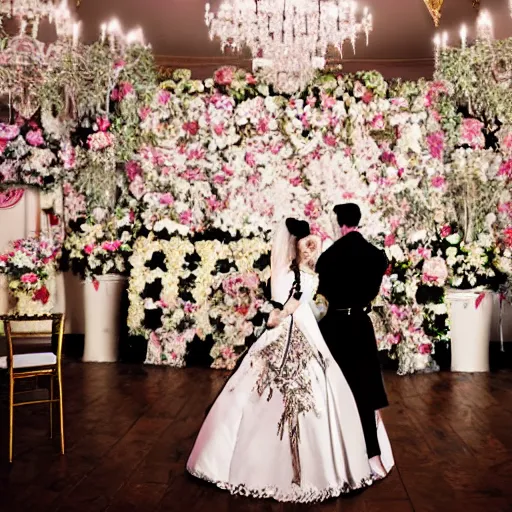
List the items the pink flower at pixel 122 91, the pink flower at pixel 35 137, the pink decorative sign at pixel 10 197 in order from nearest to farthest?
the pink flower at pixel 122 91
the pink flower at pixel 35 137
the pink decorative sign at pixel 10 197

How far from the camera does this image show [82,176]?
7746mm

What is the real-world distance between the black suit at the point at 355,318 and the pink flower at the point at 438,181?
12.0ft

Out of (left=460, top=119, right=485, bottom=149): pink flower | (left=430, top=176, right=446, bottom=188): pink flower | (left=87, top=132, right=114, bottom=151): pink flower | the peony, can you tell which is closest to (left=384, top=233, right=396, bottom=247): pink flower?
the peony

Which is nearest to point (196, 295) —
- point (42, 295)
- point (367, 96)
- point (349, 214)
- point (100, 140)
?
point (100, 140)

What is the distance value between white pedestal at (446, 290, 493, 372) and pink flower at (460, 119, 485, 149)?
1.48m

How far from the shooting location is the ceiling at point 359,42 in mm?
7527

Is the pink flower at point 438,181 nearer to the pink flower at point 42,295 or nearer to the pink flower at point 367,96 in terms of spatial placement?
the pink flower at point 367,96

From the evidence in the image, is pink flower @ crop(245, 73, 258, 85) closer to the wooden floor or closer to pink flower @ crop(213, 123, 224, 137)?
pink flower @ crop(213, 123, 224, 137)

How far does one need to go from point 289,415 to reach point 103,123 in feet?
16.7

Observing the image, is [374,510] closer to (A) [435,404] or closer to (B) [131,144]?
(A) [435,404]

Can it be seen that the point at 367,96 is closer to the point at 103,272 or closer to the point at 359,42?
the point at 359,42

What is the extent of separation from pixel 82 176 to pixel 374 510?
555 centimetres

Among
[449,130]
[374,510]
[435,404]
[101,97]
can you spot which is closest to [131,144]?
[101,97]

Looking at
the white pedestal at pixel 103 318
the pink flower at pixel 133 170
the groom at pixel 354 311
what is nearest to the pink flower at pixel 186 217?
the pink flower at pixel 133 170
